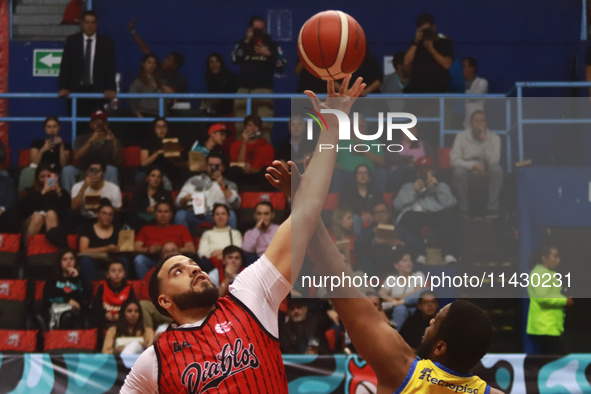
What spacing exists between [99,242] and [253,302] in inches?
266

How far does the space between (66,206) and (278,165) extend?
7570 millimetres

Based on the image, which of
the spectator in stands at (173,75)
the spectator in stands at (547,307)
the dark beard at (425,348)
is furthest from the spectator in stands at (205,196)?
the dark beard at (425,348)

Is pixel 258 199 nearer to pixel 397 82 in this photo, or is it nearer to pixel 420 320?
pixel 397 82

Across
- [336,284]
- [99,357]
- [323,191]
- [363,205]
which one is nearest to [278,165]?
[323,191]

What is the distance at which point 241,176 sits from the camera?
11.1 meters

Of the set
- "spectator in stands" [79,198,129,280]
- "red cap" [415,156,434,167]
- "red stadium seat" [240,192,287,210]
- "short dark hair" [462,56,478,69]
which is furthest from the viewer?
"short dark hair" [462,56,478,69]

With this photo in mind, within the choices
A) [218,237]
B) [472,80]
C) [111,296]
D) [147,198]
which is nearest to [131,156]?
[147,198]

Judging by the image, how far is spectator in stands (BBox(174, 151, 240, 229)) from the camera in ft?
34.1

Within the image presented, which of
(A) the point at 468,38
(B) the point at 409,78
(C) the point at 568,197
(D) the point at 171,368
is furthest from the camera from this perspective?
(A) the point at 468,38

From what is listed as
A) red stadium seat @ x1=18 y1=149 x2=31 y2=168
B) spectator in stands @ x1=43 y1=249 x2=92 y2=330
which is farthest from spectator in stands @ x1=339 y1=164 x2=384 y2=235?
red stadium seat @ x1=18 y1=149 x2=31 y2=168

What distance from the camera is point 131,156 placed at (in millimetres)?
11898

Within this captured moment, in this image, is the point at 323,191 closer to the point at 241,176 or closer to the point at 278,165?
the point at 278,165

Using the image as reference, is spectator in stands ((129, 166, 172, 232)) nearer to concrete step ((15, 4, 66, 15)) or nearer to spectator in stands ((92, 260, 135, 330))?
spectator in stands ((92, 260, 135, 330))

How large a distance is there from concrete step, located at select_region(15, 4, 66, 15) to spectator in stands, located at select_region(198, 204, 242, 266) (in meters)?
5.77
